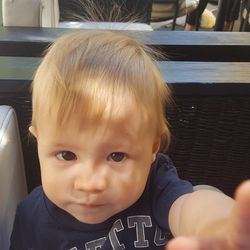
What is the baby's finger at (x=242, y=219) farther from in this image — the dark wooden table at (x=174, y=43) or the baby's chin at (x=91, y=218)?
the dark wooden table at (x=174, y=43)

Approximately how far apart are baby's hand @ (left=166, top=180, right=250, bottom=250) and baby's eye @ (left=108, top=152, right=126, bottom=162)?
0.38 m

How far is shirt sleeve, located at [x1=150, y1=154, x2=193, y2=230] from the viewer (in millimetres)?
984

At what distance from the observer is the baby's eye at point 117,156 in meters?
0.89

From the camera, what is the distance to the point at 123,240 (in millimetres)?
1002

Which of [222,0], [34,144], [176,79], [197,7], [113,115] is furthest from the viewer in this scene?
[197,7]

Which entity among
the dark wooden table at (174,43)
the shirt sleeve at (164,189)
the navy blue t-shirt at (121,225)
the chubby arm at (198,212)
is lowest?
the navy blue t-shirt at (121,225)

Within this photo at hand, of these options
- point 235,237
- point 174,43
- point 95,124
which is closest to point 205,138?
point 174,43

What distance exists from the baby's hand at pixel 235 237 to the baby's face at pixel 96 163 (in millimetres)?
366

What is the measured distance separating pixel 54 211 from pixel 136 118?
0.31m

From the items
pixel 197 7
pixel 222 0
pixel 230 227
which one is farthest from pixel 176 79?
pixel 197 7

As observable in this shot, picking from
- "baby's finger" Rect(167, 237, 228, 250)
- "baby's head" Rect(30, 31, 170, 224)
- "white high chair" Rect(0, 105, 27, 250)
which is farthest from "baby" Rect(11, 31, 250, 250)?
"baby's finger" Rect(167, 237, 228, 250)

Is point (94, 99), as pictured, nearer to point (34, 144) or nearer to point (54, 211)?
point (54, 211)

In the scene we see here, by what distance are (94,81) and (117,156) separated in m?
0.15

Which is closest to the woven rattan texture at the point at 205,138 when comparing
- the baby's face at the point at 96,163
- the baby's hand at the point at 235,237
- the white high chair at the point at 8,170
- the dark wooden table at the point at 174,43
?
the white high chair at the point at 8,170
